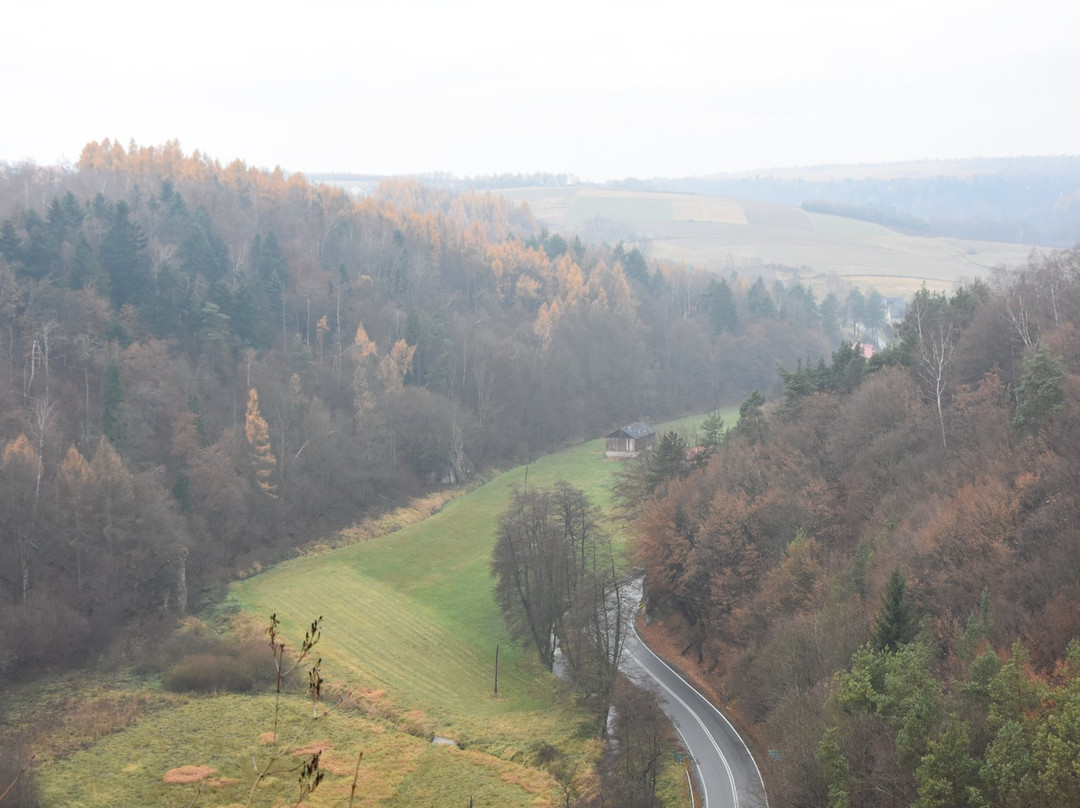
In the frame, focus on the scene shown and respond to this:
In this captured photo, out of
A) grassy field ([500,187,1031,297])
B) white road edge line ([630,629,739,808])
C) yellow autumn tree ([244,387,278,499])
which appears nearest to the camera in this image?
white road edge line ([630,629,739,808])

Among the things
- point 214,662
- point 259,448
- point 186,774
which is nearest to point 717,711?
point 186,774

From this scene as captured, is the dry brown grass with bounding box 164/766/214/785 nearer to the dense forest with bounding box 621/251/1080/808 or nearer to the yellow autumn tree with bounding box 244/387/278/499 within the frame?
the dense forest with bounding box 621/251/1080/808

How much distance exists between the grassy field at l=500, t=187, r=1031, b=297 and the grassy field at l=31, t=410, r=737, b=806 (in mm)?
104349

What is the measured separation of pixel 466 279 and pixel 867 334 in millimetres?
64746

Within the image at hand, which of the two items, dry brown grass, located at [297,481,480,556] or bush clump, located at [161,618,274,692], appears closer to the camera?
bush clump, located at [161,618,274,692]

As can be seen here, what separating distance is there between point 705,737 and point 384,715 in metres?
11.3

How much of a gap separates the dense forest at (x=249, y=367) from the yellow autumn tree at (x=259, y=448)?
0.57 ft

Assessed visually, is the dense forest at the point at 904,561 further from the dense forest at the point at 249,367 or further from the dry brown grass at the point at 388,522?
the dense forest at the point at 249,367

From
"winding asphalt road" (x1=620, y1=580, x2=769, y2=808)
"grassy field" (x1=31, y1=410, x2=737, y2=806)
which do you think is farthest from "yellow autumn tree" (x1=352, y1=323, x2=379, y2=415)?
"winding asphalt road" (x1=620, y1=580, x2=769, y2=808)

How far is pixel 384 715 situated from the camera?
31.1 metres

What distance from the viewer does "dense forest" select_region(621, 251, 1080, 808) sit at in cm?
1822

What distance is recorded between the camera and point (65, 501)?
37.0 metres

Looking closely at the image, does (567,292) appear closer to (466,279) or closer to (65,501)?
(466,279)

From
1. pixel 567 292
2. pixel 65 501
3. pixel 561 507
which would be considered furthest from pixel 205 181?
pixel 561 507
